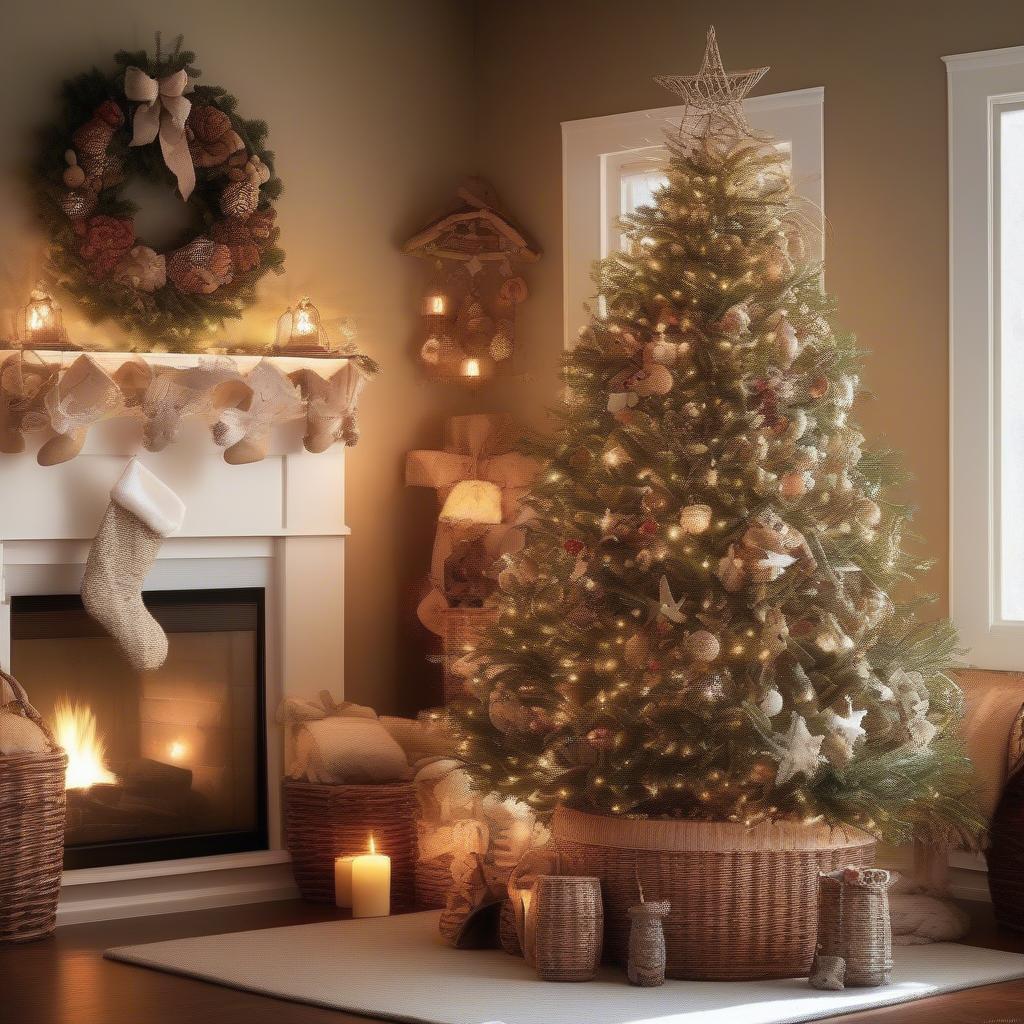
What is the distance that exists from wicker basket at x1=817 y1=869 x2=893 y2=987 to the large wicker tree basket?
0.09 metres

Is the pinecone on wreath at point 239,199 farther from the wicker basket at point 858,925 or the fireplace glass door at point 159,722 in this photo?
the wicker basket at point 858,925

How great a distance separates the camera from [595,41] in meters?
5.31

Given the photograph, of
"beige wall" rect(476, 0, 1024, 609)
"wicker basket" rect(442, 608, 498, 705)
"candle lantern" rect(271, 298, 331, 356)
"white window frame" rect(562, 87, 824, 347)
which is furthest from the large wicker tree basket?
"white window frame" rect(562, 87, 824, 347)

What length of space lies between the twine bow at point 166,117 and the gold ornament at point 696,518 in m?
1.85

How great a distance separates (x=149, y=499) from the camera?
14.6 feet

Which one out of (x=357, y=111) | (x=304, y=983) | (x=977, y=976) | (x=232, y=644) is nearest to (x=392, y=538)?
(x=232, y=644)

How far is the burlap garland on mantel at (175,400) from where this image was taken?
4.34 m

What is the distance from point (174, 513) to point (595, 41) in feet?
6.59

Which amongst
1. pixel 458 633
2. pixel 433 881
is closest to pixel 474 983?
pixel 433 881

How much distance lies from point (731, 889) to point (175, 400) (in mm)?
1922

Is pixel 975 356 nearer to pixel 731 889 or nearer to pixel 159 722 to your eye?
pixel 731 889

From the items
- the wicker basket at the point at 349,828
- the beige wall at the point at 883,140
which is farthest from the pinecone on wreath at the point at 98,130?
the wicker basket at the point at 349,828

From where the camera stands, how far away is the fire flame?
4.57 m

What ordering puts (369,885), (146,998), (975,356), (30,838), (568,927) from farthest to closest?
(975,356), (369,885), (30,838), (568,927), (146,998)
